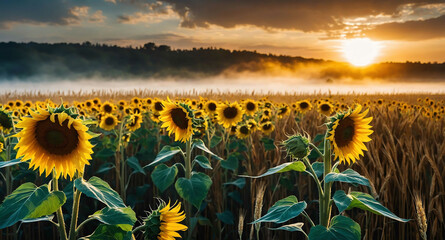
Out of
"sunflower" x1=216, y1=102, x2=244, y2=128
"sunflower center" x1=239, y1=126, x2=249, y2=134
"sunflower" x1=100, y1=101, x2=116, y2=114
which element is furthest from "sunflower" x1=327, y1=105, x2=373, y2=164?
"sunflower" x1=100, y1=101, x2=116, y2=114

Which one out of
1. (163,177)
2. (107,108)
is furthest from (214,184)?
(107,108)

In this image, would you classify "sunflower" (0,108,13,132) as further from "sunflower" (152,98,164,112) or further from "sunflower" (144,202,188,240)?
"sunflower" (152,98,164,112)

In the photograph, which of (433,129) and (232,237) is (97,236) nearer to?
(232,237)

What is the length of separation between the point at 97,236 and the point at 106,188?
207mm

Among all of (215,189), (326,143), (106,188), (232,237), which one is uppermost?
(326,143)

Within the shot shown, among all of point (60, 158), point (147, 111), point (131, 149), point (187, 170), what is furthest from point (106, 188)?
point (147, 111)

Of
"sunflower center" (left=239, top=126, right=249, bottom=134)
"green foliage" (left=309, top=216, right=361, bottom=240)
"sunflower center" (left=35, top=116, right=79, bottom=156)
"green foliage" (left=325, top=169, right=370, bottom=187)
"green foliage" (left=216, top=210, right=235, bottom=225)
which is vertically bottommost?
"green foliage" (left=216, top=210, right=235, bottom=225)

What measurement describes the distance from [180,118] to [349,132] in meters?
1.67

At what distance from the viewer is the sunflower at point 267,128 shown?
19.0 ft

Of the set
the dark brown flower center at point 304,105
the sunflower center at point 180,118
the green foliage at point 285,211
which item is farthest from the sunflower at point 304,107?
the green foliage at point 285,211

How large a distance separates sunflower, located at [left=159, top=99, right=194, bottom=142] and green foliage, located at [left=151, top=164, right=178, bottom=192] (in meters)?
0.33

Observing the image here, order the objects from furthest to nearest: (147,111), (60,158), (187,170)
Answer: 1. (147,111)
2. (187,170)
3. (60,158)

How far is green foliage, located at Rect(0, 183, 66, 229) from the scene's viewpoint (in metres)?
1.58

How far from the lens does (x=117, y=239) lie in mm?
1720
